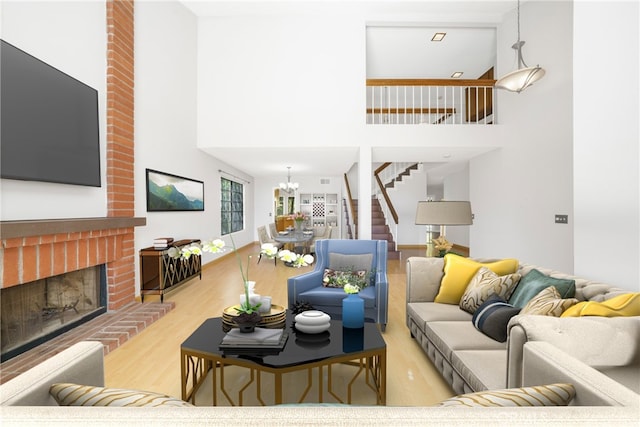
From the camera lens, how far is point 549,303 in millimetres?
1734

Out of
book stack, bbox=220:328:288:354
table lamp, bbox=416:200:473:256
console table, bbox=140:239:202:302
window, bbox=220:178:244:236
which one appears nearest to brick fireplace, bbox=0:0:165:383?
console table, bbox=140:239:202:302

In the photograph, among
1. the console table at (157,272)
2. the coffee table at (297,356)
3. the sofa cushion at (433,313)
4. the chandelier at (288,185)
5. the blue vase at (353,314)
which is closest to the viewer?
the coffee table at (297,356)

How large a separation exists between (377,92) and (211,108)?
3.91 meters

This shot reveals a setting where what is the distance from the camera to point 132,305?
12.3 ft

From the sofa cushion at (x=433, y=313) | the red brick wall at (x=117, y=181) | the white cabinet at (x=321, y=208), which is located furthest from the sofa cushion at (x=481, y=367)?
the white cabinet at (x=321, y=208)

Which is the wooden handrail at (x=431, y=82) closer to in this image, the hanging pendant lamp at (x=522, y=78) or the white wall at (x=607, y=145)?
the hanging pendant lamp at (x=522, y=78)

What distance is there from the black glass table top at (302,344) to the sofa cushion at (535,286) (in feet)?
3.30

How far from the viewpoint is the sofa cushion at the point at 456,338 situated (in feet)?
6.32

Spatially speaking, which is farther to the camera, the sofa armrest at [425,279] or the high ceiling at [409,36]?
the high ceiling at [409,36]

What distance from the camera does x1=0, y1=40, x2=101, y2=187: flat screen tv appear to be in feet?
7.56

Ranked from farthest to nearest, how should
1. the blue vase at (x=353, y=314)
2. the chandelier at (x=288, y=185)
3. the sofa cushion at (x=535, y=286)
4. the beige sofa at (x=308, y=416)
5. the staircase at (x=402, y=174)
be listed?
the chandelier at (x=288, y=185) < the staircase at (x=402, y=174) < the blue vase at (x=353, y=314) < the sofa cushion at (x=535, y=286) < the beige sofa at (x=308, y=416)

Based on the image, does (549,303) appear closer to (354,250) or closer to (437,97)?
(354,250)

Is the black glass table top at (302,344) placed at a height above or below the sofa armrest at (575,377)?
below

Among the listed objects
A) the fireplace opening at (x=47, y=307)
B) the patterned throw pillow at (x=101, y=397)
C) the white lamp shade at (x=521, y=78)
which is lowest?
the fireplace opening at (x=47, y=307)
